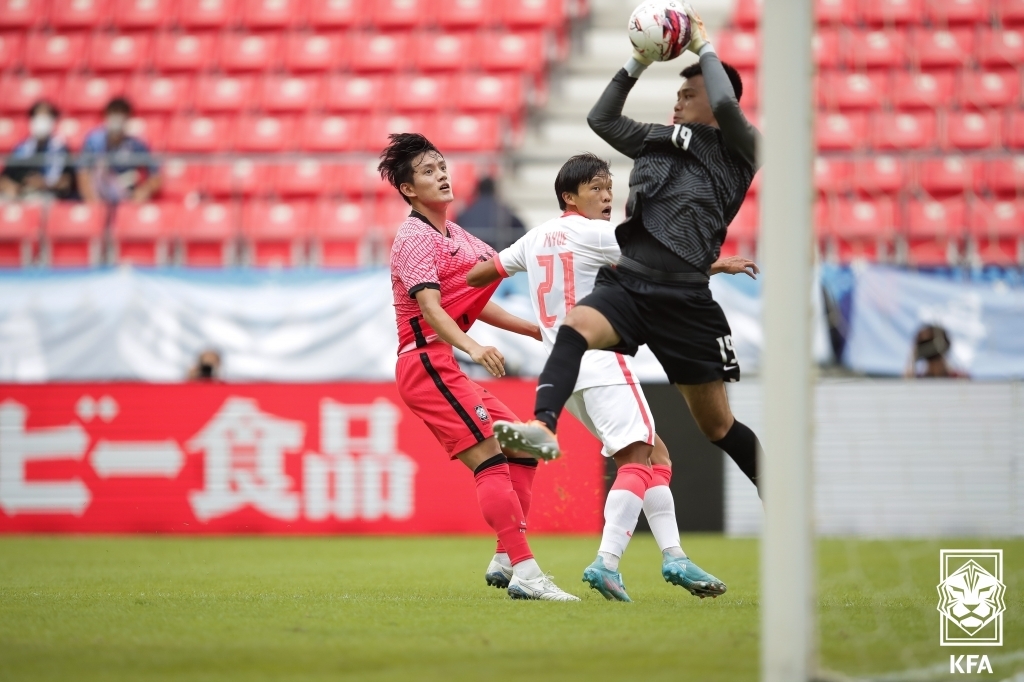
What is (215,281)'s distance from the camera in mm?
11523

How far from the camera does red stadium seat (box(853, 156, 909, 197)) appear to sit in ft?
38.4

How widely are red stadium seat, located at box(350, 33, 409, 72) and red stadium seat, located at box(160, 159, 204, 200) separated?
2.92 metres

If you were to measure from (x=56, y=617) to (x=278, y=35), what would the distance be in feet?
41.9

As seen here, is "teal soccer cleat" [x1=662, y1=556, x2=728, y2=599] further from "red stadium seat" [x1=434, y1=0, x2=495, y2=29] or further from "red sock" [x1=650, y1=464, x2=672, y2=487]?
"red stadium seat" [x1=434, y1=0, x2=495, y2=29]

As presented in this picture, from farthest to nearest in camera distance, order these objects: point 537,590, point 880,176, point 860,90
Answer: point 860,90 < point 880,176 < point 537,590

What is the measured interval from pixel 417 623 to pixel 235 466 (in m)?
6.44

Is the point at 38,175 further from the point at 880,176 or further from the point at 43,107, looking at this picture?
the point at 880,176

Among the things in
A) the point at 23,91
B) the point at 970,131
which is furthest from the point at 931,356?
the point at 23,91

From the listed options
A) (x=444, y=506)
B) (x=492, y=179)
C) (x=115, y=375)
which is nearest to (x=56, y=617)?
(x=444, y=506)

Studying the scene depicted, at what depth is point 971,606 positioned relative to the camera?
5.28m

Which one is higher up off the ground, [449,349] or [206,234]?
[206,234]

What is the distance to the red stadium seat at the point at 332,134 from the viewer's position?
589 inches

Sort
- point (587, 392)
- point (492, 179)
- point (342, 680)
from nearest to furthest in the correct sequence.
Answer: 1. point (342, 680)
2. point (587, 392)
3. point (492, 179)

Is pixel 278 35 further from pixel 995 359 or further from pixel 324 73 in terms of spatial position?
pixel 995 359
